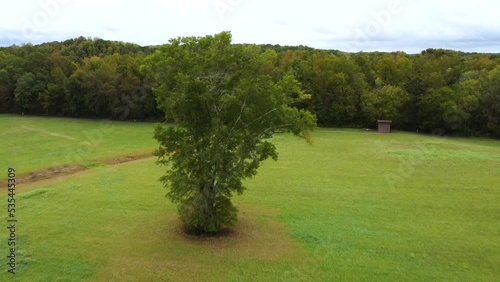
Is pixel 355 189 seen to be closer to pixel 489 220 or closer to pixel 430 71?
pixel 489 220

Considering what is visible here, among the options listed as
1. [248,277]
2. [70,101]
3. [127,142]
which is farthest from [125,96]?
[248,277]

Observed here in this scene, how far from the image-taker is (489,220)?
19422 mm

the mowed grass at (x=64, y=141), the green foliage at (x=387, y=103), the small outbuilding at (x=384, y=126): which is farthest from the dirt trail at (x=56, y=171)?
the green foliage at (x=387, y=103)

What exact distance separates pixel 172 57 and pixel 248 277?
8243 millimetres

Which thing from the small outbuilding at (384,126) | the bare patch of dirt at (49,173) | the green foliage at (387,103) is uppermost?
the green foliage at (387,103)

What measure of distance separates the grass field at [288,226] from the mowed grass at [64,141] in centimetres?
70

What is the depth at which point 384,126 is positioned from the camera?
47375 mm

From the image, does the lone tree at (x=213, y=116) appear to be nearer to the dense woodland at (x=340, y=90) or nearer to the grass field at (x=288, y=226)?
the grass field at (x=288, y=226)

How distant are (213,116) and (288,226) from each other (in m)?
5.83

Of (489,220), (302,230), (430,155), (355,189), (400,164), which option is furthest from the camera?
(430,155)

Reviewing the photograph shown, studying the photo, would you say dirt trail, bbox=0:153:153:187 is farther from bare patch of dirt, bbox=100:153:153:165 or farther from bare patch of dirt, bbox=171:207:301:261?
bare patch of dirt, bbox=171:207:301:261

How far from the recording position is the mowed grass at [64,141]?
101 ft

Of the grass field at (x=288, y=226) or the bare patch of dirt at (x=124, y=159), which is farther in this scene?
the bare patch of dirt at (x=124, y=159)

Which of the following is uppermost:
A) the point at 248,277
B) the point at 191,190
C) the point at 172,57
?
the point at 172,57
